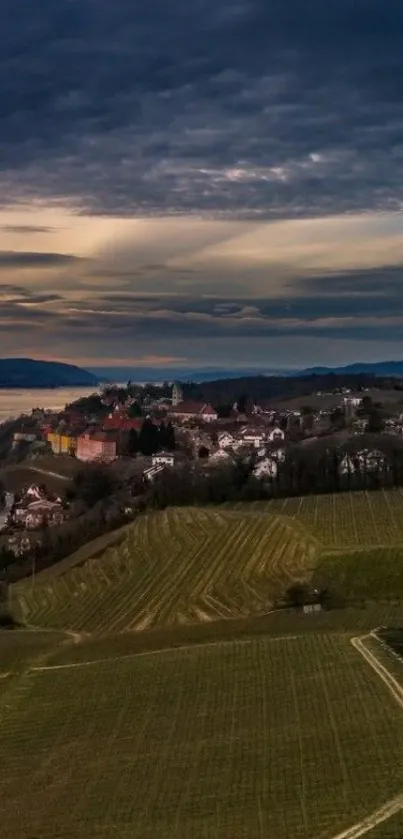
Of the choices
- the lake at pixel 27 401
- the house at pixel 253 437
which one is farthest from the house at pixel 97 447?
the lake at pixel 27 401

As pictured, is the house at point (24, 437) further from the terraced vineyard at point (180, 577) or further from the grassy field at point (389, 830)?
the grassy field at point (389, 830)

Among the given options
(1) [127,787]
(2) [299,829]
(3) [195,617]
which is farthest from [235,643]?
(2) [299,829]

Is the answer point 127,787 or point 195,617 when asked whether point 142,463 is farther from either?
point 127,787

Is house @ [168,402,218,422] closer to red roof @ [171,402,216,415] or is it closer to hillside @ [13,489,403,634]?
red roof @ [171,402,216,415]

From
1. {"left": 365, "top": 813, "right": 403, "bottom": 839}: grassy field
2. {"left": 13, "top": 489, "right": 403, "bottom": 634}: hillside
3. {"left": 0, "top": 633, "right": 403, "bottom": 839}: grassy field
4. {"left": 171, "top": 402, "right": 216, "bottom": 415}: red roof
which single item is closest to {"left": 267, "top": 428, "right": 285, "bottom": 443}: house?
{"left": 171, "top": 402, "right": 216, "bottom": 415}: red roof

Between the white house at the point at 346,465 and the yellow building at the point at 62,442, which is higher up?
the white house at the point at 346,465

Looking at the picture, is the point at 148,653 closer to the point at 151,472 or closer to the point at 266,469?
the point at 266,469

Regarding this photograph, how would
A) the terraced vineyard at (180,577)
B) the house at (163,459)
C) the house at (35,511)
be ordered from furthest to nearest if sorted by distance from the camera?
the house at (163,459) → the house at (35,511) → the terraced vineyard at (180,577)
